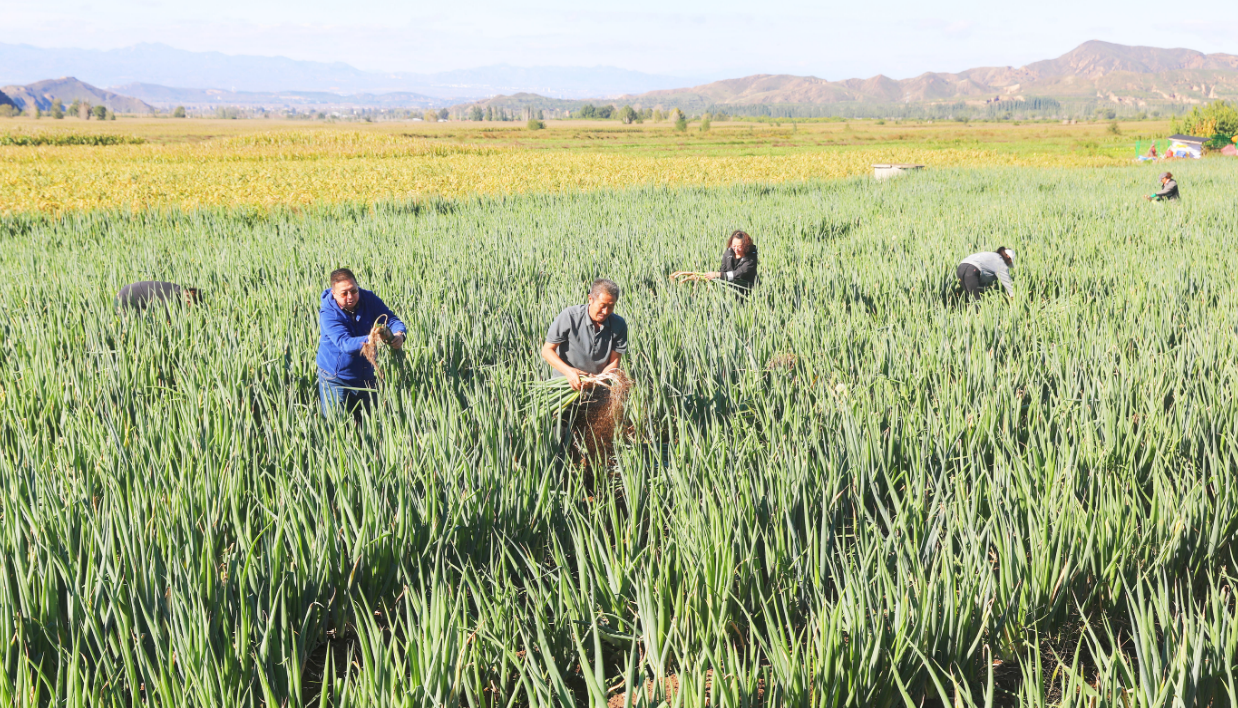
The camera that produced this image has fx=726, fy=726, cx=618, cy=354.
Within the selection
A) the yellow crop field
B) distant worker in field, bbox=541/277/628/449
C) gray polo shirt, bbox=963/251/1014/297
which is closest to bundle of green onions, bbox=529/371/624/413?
distant worker in field, bbox=541/277/628/449

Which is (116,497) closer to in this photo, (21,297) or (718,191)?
(21,297)

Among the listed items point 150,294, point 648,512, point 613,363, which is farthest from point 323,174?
point 648,512

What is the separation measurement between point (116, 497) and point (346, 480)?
656 mm

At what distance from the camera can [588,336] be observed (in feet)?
13.0

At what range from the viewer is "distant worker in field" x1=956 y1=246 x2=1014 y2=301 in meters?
6.24

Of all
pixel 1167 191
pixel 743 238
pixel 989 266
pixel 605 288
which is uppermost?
pixel 1167 191

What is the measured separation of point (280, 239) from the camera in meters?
9.26

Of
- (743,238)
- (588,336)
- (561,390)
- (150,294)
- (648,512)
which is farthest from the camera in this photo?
(743,238)

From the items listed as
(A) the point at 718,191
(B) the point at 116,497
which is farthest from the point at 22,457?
(A) the point at 718,191

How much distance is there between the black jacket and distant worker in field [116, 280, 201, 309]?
4158 mm

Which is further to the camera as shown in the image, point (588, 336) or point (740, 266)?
point (740, 266)

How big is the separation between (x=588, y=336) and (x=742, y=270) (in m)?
2.61

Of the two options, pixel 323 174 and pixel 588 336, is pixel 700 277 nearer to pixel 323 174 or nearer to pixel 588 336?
pixel 588 336

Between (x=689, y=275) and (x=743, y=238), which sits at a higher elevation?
(x=743, y=238)
